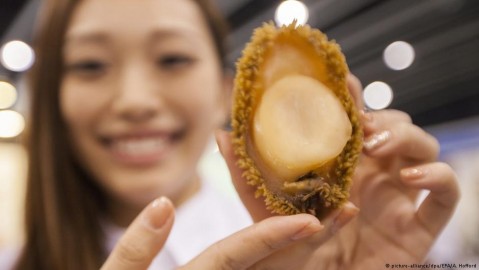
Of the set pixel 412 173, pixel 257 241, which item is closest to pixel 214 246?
pixel 257 241

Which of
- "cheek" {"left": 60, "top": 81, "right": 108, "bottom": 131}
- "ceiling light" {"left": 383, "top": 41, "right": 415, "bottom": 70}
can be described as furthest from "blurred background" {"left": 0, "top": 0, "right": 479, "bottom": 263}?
"cheek" {"left": 60, "top": 81, "right": 108, "bottom": 131}

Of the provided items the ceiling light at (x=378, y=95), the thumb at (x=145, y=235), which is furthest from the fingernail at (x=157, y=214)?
the ceiling light at (x=378, y=95)

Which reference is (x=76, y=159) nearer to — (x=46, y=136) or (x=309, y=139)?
(x=46, y=136)

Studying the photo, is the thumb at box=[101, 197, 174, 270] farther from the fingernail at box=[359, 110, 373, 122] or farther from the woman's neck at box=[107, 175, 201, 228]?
the woman's neck at box=[107, 175, 201, 228]

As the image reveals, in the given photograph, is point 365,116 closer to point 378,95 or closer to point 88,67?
point 378,95

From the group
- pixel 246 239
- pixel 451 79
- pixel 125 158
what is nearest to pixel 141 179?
pixel 125 158
